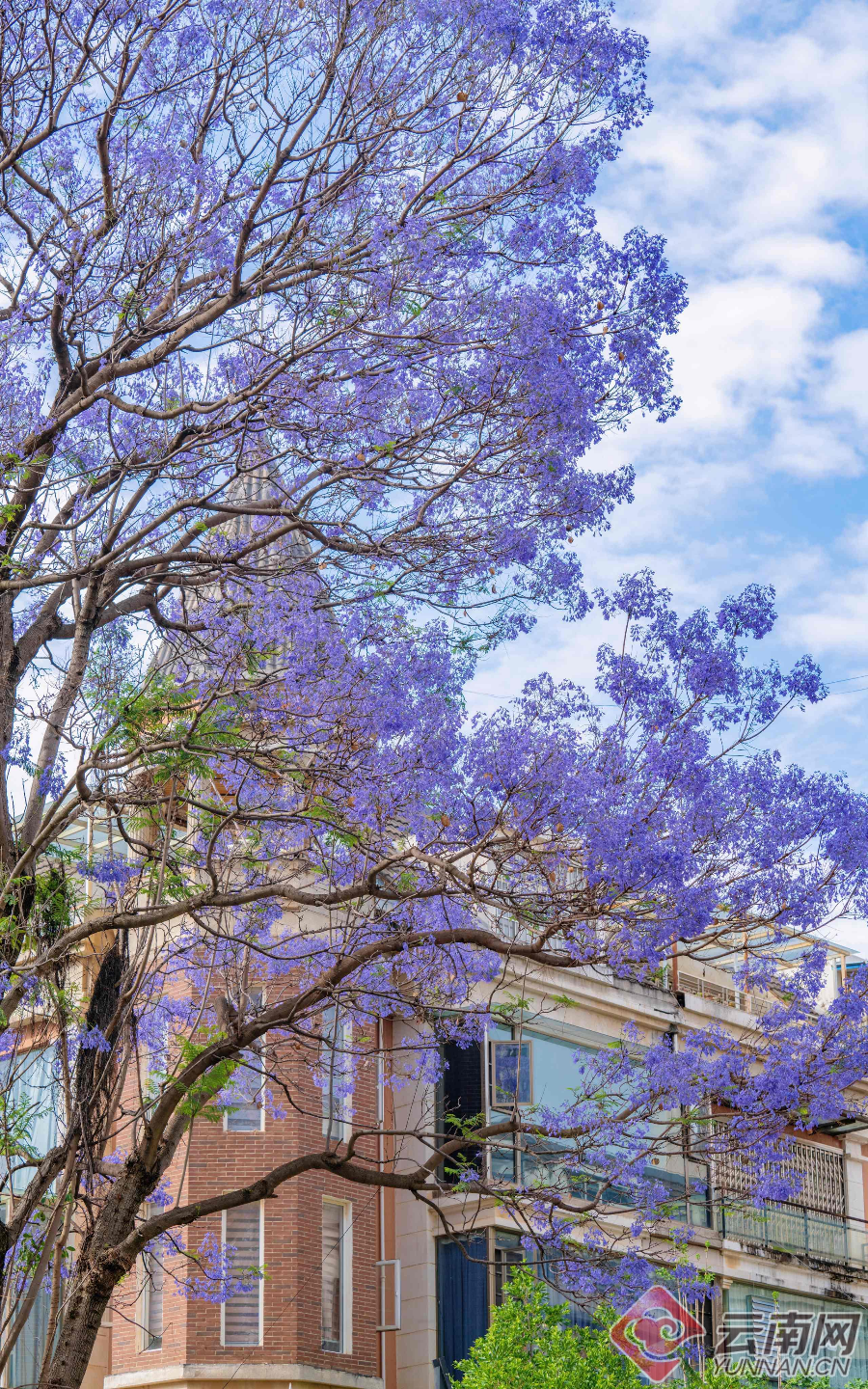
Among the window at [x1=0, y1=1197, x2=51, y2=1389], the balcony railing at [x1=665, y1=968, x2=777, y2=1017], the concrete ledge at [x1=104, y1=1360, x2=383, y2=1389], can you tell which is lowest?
the concrete ledge at [x1=104, y1=1360, x2=383, y2=1389]

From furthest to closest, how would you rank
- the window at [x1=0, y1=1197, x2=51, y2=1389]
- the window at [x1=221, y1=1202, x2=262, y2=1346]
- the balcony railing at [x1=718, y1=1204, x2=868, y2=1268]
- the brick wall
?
1. the balcony railing at [x1=718, y1=1204, x2=868, y2=1268]
2. the window at [x1=0, y1=1197, x2=51, y2=1389]
3. the window at [x1=221, y1=1202, x2=262, y2=1346]
4. the brick wall

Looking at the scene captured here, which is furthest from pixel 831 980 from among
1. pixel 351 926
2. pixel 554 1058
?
pixel 351 926

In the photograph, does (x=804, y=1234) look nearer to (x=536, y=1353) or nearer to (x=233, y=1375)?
(x=536, y=1353)

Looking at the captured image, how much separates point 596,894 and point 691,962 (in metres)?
16.7

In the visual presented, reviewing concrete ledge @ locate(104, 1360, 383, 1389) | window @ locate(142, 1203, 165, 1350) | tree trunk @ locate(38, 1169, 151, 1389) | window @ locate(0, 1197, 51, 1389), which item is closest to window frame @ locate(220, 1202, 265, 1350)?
concrete ledge @ locate(104, 1360, 383, 1389)

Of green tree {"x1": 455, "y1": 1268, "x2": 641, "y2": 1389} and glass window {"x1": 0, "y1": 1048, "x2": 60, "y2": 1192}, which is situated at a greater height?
glass window {"x1": 0, "y1": 1048, "x2": 60, "y2": 1192}

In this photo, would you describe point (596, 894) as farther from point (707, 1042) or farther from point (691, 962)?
point (691, 962)

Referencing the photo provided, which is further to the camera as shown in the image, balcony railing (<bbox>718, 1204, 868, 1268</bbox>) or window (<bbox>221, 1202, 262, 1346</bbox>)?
balcony railing (<bbox>718, 1204, 868, 1268</bbox>)

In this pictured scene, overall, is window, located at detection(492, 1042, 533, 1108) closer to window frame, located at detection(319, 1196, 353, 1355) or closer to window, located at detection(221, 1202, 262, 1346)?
window frame, located at detection(319, 1196, 353, 1355)

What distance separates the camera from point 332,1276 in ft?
68.3

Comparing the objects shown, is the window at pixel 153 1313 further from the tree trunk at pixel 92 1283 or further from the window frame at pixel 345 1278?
the tree trunk at pixel 92 1283

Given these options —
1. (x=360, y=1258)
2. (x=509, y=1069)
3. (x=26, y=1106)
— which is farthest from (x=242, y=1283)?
(x=26, y=1106)

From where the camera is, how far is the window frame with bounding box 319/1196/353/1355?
67.5 ft

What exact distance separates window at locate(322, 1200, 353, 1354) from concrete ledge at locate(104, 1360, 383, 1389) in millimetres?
625
